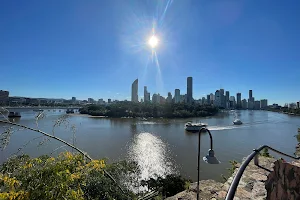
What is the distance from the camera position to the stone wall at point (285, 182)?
1449 mm

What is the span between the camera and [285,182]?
154 cm

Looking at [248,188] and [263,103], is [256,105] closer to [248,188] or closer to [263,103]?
[263,103]

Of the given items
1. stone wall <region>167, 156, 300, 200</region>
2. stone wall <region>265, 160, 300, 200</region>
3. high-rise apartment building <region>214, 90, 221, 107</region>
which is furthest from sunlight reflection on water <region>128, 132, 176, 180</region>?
high-rise apartment building <region>214, 90, 221, 107</region>

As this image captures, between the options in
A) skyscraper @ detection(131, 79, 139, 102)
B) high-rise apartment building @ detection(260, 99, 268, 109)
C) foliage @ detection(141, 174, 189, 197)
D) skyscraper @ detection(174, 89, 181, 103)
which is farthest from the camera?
high-rise apartment building @ detection(260, 99, 268, 109)

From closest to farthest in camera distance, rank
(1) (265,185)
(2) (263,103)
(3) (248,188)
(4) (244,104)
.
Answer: (1) (265,185), (3) (248,188), (4) (244,104), (2) (263,103)

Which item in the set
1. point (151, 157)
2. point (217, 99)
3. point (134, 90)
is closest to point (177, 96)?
point (217, 99)

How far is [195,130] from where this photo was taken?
71.6 ft

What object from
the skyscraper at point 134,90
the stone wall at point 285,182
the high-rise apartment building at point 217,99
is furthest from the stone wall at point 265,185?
the high-rise apartment building at point 217,99

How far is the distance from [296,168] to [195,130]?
21.0 metres

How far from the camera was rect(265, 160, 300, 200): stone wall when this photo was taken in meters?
1.45

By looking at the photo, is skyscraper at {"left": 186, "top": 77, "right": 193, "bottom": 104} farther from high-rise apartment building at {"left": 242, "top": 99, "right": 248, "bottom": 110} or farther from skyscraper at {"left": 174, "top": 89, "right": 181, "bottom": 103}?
high-rise apartment building at {"left": 242, "top": 99, "right": 248, "bottom": 110}

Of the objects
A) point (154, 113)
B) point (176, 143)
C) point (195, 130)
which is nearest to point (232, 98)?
point (154, 113)

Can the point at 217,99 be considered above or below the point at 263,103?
above

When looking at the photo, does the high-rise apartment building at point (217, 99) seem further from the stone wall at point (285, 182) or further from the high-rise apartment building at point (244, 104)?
the stone wall at point (285, 182)
